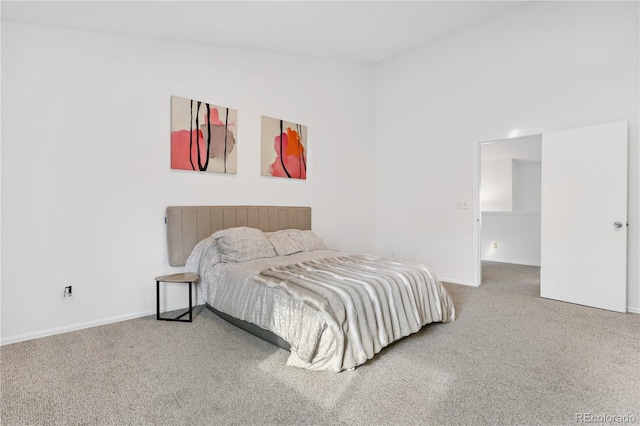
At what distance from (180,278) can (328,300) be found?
169 cm

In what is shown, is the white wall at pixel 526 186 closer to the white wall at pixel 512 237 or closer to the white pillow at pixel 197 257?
the white wall at pixel 512 237

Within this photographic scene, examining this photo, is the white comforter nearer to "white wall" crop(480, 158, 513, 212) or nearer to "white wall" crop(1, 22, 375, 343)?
"white wall" crop(1, 22, 375, 343)

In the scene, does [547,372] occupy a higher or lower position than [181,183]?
lower

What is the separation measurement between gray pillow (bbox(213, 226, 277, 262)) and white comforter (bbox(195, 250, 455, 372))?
0.41 feet

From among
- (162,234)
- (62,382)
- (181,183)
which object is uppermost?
(181,183)

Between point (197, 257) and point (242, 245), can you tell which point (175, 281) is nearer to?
point (197, 257)

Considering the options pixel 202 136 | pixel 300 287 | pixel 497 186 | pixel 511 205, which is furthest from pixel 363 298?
pixel 497 186

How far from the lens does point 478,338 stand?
8.59ft

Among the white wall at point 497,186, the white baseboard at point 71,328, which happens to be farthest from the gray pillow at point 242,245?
the white wall at point 497,186

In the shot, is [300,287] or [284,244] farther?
[284,244]

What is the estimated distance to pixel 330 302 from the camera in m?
2.13

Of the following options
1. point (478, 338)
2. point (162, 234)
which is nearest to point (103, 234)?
point (162, 234)

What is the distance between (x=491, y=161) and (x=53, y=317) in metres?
7.81

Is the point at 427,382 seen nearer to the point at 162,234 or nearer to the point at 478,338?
the point at 478,338
